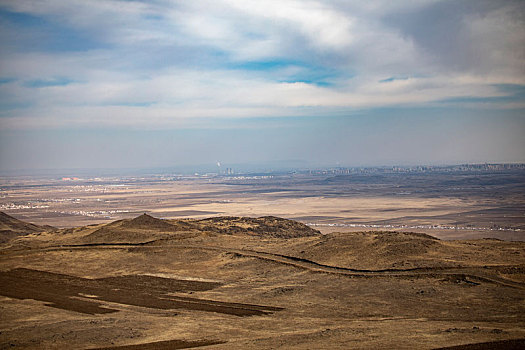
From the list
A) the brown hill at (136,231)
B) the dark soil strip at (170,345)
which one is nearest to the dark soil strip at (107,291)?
the dark soil strip at (170,345)

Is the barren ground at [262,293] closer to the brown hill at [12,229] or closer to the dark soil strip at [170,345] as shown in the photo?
the dark soil strip at [170,345]

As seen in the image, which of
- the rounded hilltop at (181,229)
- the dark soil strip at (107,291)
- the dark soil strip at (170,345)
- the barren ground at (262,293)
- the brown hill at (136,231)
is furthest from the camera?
the rounded hilltop at (181,229)

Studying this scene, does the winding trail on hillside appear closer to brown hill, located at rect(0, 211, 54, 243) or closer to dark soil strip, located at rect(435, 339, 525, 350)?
dark soil strip, located at rect(435, 339, 525, 350)

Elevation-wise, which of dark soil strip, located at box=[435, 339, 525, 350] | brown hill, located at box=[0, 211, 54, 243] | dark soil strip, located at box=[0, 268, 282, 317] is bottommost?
brown hill, located at box=[0, 211, 54, 243]

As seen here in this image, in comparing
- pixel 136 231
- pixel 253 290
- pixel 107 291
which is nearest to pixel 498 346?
pixel 253 290

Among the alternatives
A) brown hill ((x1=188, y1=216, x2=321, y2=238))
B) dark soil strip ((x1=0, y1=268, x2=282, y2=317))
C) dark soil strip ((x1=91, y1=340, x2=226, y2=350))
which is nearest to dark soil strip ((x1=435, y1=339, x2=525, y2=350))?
dark soil strip ((x1=91, y1=340, x2=226, y2=350))

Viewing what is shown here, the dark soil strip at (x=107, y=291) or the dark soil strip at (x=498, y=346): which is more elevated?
the dark soil strip at (x=498, y=346)

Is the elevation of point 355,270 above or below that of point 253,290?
above

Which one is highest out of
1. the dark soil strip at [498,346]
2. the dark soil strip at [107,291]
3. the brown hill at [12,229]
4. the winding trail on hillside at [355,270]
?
the dark soil strip at [498,346]

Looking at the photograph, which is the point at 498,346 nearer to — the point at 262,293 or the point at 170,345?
the point at 170,345
